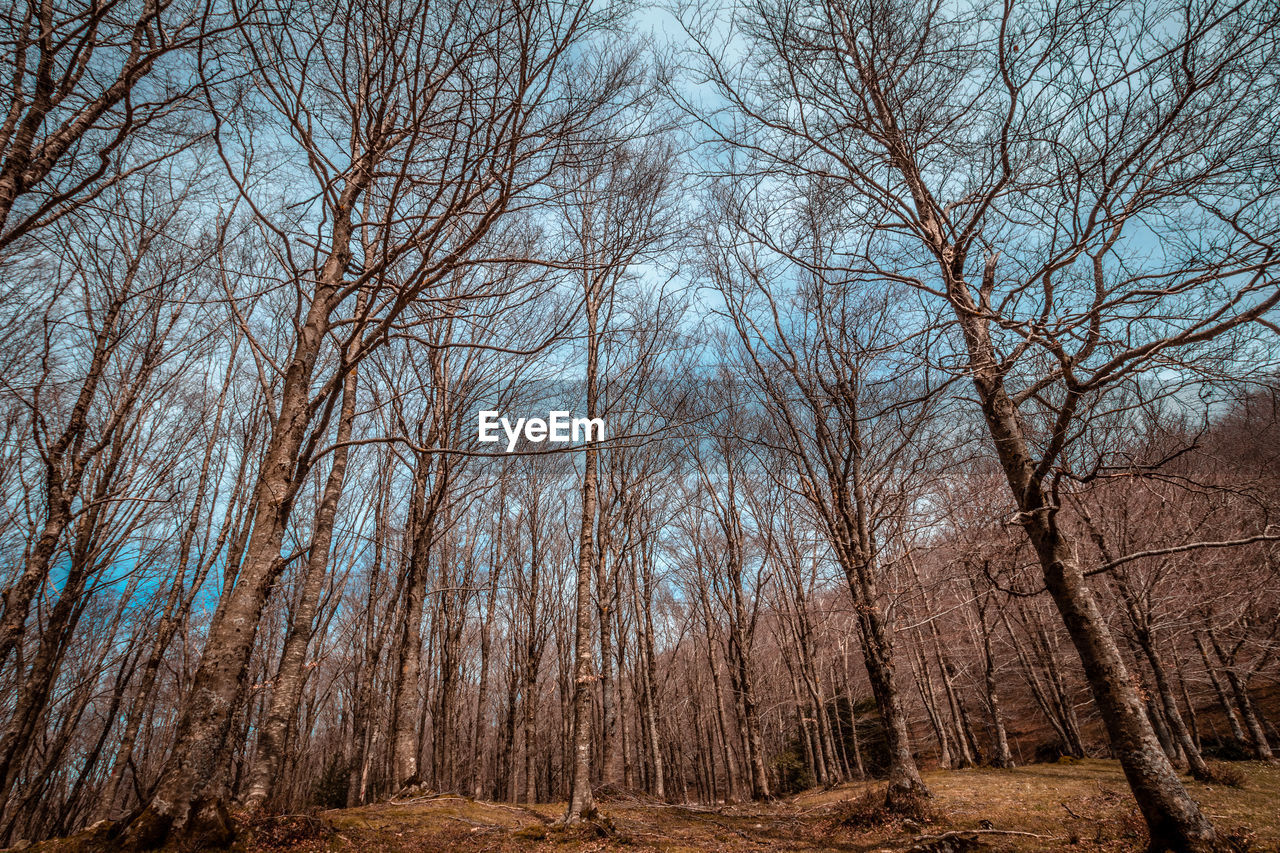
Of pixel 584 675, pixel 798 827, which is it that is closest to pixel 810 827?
pixel 798 827

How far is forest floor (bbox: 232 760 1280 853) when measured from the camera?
4.37 metres

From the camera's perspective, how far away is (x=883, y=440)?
7.44m

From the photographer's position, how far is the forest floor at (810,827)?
4.37 metres

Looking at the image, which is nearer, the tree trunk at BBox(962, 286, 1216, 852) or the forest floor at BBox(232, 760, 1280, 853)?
the tree trunk at BBox(962, 286, 1216, 852)

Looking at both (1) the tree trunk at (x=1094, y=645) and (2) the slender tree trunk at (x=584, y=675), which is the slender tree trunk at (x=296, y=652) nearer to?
(2) the slender tree trunk at (x=584, y=675)

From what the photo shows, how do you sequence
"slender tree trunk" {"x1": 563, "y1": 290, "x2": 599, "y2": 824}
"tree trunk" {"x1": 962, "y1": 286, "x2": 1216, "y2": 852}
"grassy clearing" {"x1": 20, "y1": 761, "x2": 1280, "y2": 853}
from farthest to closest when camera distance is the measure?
"slender tree trunk" {"x1": 563, "y1": 290, "x2": 599, "y2": 824}, "grassy clearing" {"x1": 20, "y1": 761, "x2": 1280, "y2": 853}, "tree trunk" {"x1": 962, "y1": 286, "x2": 1216, "y2": 852}

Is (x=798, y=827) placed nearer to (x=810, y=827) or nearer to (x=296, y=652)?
(x=810, y=827)

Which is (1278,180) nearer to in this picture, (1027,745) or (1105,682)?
(1105,682)

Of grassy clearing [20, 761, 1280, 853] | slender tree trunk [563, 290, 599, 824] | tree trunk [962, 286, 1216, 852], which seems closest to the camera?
tree trunk [962, 286, 1216, 852]

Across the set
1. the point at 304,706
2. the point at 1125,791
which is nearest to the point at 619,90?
the point at 1125,791

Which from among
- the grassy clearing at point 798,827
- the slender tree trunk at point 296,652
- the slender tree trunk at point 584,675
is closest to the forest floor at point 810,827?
the grassy clearing at point 798,827

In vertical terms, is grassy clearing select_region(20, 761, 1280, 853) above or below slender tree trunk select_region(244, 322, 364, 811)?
below

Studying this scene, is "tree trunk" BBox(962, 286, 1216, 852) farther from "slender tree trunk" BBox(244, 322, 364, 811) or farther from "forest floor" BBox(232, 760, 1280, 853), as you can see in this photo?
"slender tree trunk" BBox(244, 322, 364, 811)

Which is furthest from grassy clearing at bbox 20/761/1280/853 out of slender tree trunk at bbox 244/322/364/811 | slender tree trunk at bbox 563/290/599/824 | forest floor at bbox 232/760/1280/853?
slender tree trunk at bbox 244/322/364/811
